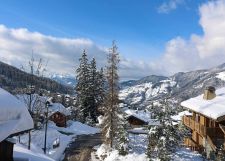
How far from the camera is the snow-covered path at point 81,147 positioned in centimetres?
4366

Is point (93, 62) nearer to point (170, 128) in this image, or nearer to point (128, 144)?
point (128, 144)

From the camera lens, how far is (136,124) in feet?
246

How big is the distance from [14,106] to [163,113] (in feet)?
75.4

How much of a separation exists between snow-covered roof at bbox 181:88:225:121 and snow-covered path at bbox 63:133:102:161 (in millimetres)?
13481

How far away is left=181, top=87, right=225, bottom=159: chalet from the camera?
34.6m

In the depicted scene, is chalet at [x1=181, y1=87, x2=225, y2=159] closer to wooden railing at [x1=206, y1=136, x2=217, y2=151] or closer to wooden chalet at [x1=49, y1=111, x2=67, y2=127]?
wooden railing at [x1=206, y1=136, x2=217, y2=151]

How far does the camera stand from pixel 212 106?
37.7 meters

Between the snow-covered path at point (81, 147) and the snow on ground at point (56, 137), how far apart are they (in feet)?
3.05

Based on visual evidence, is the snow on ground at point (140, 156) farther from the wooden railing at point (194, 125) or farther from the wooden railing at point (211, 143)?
the wooden railing at point (194, 125)

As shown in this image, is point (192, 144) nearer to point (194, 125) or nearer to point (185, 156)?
point (194, 125)

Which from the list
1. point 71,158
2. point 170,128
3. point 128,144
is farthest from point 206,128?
point 71,158

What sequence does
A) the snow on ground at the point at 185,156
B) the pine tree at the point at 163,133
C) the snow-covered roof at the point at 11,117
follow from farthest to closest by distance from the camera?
the snow on ground at the point at 185,156
the pine tree at the point at 163,133
the snow-covered roof at the point at 11,117

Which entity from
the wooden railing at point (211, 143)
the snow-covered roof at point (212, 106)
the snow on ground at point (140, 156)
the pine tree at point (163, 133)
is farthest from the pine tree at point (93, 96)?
the pine tree at point (163, 133)

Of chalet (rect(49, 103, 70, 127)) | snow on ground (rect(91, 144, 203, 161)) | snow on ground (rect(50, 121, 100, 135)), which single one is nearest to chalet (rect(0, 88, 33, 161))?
snow on ground (rect(91, 144, 203, 161))
